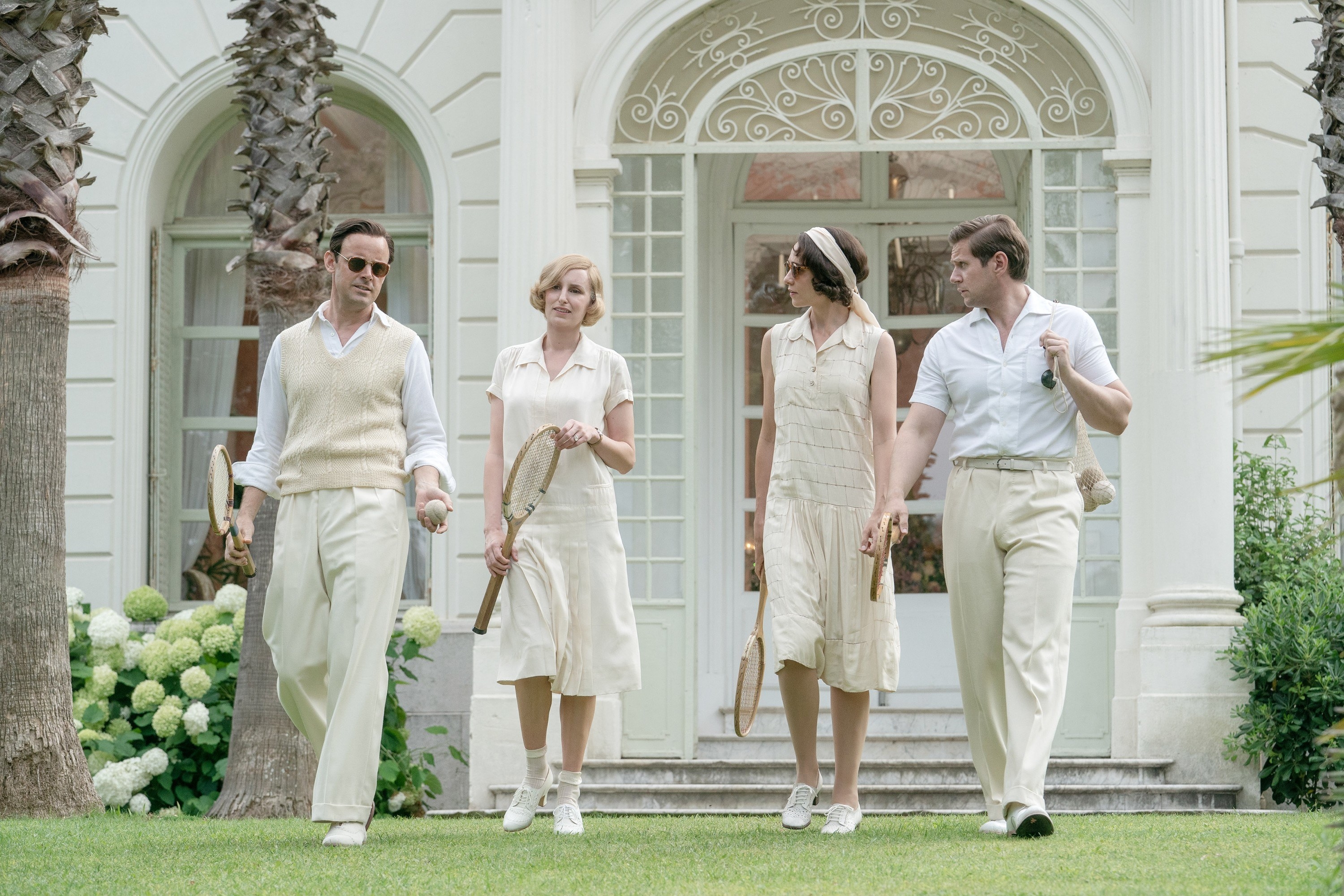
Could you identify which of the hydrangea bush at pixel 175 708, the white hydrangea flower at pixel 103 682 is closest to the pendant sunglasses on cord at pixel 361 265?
the hydrangea bush at pixel 175 708

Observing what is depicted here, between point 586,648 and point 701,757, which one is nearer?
point 586,648

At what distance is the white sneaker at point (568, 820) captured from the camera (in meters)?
5.49

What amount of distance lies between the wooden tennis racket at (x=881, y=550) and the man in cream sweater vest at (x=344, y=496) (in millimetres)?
1374

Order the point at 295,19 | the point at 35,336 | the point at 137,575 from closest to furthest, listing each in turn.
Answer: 1. the point at 35,336
2. the point at 295,19
3. the point at 137,575

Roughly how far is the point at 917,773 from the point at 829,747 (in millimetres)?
1294

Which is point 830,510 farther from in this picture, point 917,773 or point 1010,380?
point 917,773

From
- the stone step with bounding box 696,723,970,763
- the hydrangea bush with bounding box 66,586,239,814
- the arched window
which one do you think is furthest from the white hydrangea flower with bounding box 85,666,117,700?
the stone step with bounding box 696,723,970,763

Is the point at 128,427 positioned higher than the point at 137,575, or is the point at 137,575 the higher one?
the point at 128,427

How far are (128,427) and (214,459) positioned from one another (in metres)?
5.46

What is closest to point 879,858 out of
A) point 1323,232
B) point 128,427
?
point 1323,232

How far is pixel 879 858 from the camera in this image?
14.6ft

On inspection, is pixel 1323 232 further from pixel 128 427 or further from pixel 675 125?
pixel 128 427

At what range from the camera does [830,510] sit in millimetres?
5625

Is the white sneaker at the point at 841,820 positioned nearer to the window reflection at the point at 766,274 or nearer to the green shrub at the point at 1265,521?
the green shrub at the point at 1265,521
